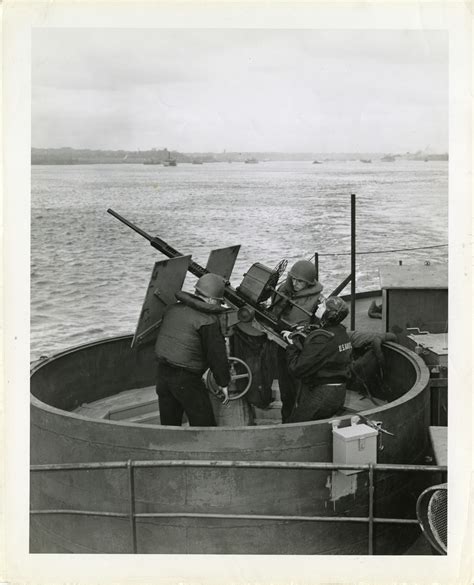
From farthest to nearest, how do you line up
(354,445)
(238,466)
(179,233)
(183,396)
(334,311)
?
(179,233)
(183,396)
(334,311)
(354,445)
(238,466)

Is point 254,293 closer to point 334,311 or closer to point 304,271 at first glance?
point 304,271

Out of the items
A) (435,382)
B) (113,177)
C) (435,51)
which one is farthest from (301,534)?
(113,177)

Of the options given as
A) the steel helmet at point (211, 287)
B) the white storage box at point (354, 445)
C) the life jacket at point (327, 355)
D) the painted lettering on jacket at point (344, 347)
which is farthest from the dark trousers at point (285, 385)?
the white storage box at point (354, 445)

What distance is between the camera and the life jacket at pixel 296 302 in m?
9.66

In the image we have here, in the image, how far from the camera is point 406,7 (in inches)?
249

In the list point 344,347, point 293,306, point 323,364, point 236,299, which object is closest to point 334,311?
point 344,347

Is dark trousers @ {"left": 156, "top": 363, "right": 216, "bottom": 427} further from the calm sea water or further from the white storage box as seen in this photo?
the calm sea water

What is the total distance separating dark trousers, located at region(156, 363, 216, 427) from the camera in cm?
841

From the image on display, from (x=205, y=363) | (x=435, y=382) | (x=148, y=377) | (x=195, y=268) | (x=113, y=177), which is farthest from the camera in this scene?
(x=113, y=177)

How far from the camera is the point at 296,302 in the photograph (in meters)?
9.93

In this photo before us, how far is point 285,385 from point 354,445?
2249 mm

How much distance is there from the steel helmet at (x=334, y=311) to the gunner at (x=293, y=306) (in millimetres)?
1102

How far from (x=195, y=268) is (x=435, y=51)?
13.6 ft
